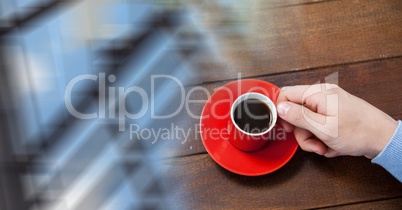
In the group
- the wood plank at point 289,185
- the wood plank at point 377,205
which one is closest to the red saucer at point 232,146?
the wood plank at point 289,185

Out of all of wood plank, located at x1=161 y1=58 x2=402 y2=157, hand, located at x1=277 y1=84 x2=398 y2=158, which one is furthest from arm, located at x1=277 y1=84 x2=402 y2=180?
wood plank, located at x1=161 y1=58 x2=402 y2=157

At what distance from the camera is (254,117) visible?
31.9 inches

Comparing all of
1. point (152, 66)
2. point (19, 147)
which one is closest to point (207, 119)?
point (152, 66)

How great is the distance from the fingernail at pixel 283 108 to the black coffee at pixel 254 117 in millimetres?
29

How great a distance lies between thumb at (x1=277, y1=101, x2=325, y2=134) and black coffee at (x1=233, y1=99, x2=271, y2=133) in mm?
32

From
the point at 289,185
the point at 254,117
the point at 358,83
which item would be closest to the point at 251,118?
the point at 254,117

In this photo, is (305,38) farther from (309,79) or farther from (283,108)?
(283,108)

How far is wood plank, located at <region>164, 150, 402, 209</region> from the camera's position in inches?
33.1

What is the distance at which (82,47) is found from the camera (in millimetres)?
979

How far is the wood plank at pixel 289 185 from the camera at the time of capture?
2.76 feet

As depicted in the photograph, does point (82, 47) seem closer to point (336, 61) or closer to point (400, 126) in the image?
point (336, 61)

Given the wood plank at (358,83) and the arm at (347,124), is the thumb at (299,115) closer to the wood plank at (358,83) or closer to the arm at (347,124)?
the arm at (347,124)

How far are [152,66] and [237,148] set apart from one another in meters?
0.26

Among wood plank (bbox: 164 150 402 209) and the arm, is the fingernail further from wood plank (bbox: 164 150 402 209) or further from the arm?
wood plank (bbox: 164 150 402 209)
